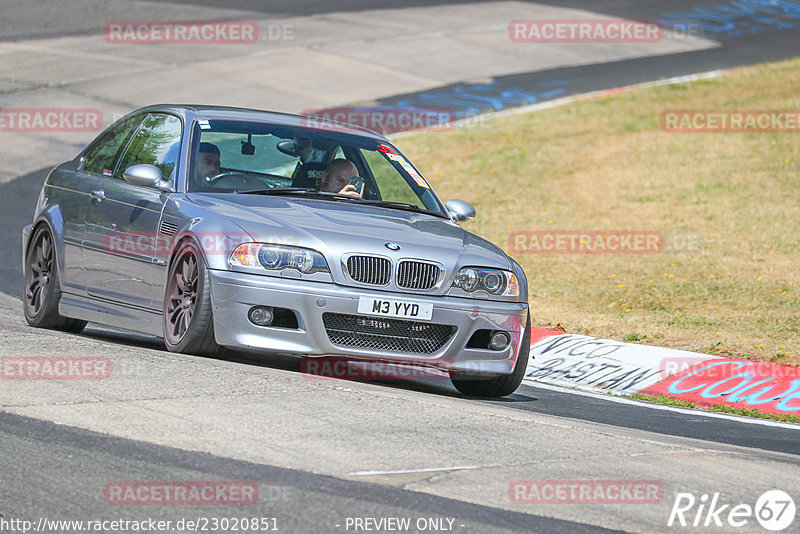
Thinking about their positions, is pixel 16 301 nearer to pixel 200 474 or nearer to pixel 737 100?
pixel 200 474

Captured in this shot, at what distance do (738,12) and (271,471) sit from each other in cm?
3442

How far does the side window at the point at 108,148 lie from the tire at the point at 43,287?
592 mm

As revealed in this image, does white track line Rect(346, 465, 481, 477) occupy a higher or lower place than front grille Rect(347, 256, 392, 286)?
lower

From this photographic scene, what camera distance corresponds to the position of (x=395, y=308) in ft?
24.4

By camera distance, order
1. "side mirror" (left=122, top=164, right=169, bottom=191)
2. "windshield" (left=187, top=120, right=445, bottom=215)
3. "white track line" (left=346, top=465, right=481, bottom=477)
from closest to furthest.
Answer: "white track line" (left=346, top=465, right=481, bottom=477) < "side mirror" (left=122, top=164, right=169, bottom=191) < "windshield" (left=187, top=120, right=445, bottom=215)

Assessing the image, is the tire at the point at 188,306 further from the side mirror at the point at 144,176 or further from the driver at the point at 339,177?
the driver at the point at 339,177

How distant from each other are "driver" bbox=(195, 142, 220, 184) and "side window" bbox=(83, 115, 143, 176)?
0.98 meters

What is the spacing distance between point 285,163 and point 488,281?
5.62 feet

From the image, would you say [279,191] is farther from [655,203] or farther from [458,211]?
[655,203]

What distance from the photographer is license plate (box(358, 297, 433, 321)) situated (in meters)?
7.38

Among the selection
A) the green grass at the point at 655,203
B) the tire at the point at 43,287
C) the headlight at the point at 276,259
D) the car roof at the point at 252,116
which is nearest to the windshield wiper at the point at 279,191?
the car roof at the point at 252,116

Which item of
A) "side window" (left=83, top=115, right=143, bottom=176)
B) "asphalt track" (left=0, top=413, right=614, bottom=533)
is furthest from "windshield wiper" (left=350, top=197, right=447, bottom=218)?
"asphalt track" (left=0, top=413, right=614, bottom=533)

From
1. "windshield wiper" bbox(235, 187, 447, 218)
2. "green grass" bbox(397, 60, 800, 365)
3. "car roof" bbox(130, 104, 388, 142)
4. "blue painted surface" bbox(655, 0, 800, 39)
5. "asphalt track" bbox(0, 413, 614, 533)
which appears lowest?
"green grass" bbox(397, 60, 800, 365)

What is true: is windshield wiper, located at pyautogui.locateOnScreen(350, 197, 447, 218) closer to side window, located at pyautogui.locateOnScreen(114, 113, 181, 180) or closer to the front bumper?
the front bumper
